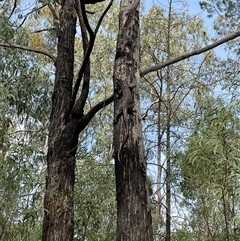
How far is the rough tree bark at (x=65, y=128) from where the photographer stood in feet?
9.89

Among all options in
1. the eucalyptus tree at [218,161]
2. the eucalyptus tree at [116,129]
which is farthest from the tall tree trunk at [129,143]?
the eucalyptus tree at [218,161]

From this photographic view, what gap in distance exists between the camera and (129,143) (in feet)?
7.29

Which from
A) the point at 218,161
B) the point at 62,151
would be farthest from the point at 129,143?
the point at 62,151

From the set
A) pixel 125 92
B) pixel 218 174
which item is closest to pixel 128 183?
pixel 125 92

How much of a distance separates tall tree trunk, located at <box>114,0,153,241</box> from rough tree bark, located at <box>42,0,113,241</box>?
1.24ft

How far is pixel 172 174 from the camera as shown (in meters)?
4.18

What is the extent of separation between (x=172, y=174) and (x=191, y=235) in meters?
0.57

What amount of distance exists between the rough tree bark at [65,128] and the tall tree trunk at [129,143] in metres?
0.38

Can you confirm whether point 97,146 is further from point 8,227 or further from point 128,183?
point 128,183

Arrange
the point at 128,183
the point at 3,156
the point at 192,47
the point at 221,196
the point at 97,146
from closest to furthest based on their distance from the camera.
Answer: the point at 128,183, the point at 221,196, the point at 3,156, the point at 97,146, the point at 192,47

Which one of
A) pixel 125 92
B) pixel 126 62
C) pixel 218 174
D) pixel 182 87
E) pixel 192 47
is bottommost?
pixel 218 174

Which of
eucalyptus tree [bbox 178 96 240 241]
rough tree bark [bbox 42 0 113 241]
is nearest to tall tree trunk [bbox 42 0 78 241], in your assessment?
rough tree bark [bbox 42 0 113 241]

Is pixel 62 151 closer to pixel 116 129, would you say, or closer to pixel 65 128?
pixel 65 128

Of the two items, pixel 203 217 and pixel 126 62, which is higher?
pixel 126 62
